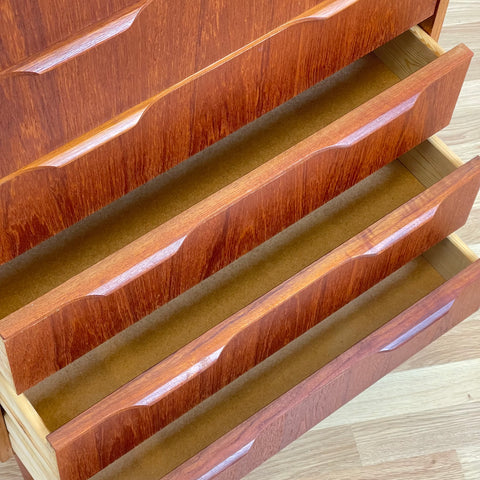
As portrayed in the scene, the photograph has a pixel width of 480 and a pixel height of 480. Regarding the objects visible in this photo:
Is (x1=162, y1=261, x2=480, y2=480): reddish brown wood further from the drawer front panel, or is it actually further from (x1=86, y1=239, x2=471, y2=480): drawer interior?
the drawer front panel

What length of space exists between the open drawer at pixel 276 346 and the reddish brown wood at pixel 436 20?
101 millimetres

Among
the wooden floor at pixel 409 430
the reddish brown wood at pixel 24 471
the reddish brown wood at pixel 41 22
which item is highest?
the reddish brown wood at pixel 41 22

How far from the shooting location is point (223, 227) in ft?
2.93

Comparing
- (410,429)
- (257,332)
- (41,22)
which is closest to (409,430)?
(410,429)

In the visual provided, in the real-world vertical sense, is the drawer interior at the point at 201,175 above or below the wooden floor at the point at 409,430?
above

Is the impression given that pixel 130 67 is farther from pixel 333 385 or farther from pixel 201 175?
pixel 333 385

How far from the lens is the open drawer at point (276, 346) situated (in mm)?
893

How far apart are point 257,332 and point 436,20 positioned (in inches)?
12.9

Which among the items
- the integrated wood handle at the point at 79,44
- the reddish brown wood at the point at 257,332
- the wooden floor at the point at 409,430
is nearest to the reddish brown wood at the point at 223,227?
the reddish brown wood at the point at 257,332

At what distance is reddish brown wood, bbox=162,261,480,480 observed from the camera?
3.07ft

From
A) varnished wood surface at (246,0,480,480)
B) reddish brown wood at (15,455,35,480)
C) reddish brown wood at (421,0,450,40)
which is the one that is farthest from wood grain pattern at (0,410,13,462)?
reddish brown wood at (421,0,450,40)

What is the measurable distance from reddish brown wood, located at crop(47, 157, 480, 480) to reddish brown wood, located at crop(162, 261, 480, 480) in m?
0.02

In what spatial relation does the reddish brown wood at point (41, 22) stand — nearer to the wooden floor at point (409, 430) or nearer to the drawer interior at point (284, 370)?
the drawer interior at point (284, 370)

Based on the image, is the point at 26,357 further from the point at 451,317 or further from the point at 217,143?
the point at 451,317
